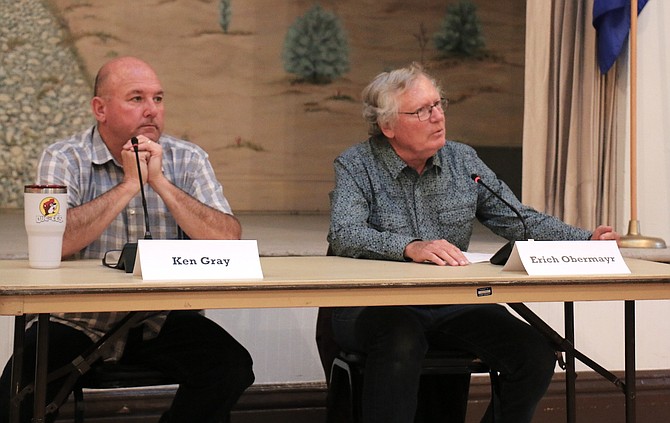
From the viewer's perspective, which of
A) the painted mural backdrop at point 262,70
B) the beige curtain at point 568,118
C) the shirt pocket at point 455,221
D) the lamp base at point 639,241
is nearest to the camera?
the shirt pocket at point 455,221

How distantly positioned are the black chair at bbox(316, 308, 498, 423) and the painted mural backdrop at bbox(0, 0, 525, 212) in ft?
14.8

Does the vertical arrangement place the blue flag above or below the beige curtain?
above

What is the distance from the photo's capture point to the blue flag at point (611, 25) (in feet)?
12.6

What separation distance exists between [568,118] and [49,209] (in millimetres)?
2571

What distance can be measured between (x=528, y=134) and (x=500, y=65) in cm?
348

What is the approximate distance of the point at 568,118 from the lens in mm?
4043

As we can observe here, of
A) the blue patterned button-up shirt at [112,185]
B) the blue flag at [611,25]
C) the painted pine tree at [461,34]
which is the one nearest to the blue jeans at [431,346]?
the blue patterned button-up shirt at [112,185]

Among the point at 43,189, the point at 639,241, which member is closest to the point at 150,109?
the point at 43,189

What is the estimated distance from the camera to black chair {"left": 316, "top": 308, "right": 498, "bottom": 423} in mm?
2553

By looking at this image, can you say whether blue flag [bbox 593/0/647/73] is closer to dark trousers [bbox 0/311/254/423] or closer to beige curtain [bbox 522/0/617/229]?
beige curtain [bbox 522/0/617/229]

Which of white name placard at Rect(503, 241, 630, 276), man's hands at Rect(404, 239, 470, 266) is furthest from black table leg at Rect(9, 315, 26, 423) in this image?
white name placard at Rect(503, 241, 630, 276)

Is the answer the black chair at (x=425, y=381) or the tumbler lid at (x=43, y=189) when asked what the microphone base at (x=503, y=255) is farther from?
the tumbler lid at (x=43, y=189)

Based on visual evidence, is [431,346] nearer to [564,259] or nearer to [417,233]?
[417,233]

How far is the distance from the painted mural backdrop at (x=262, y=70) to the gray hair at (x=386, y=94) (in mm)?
4350
